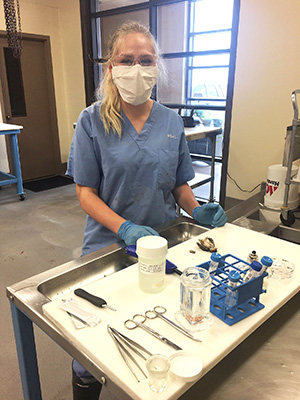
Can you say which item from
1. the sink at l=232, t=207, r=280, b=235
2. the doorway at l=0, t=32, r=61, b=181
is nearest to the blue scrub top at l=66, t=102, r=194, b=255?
the sink at l=232, t=207, r=280, b=235

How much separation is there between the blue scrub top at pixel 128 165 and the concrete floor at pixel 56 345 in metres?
0.59

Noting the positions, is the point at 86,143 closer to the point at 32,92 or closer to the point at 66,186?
the point at 66,186

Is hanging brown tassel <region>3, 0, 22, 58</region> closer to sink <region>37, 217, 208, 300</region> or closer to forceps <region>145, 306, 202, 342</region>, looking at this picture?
sink <region>37, 217, 208, 300</region>

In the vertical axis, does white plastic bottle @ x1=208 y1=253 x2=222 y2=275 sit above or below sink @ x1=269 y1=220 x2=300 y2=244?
above

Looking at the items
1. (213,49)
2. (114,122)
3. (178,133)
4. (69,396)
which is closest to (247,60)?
(213,49)

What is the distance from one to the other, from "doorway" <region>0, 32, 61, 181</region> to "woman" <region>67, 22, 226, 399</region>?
10.9 ft

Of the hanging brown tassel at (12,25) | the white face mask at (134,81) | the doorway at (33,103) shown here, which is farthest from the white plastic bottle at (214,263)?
the doorway at (33,103)

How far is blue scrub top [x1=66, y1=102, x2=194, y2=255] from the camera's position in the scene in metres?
1.12

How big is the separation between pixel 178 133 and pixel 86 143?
1.20 ft

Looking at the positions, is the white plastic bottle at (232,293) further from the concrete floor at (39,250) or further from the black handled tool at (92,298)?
the concrete floor at (39,250)

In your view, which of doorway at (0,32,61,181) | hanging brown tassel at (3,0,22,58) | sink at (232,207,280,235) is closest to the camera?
sink at (232,207,280,235)

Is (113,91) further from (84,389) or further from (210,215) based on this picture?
(84,389)

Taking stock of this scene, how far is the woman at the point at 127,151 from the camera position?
1118 mm

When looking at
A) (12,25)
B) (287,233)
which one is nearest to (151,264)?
(287,233)
